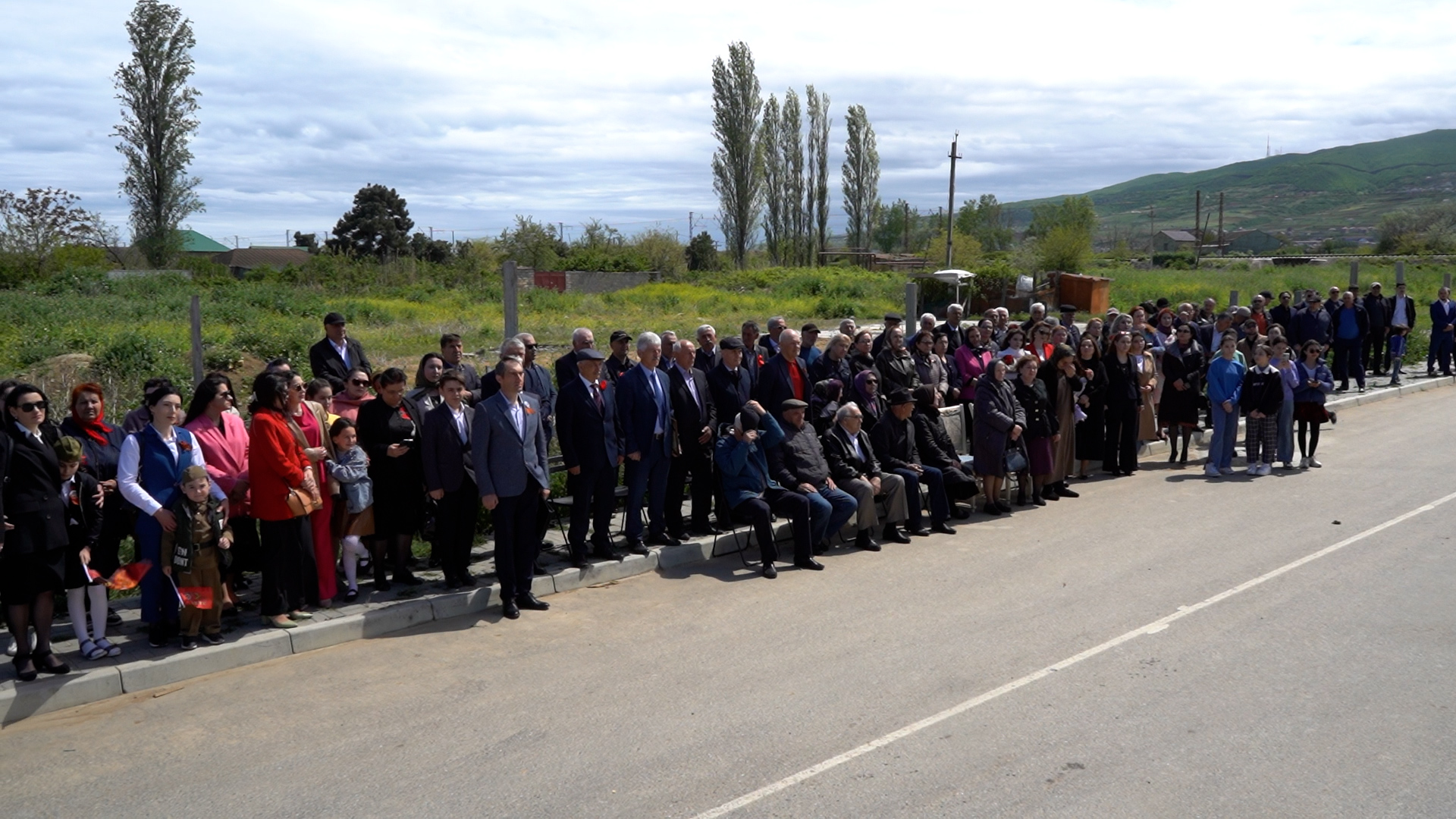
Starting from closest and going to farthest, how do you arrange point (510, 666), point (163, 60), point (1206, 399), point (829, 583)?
point (510, 666)
point (829, 583)
point (1206, 399)
point (163, 60)

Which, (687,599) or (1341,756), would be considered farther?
(687,599)

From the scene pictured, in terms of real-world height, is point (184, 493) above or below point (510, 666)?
above

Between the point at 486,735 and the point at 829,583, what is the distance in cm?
398

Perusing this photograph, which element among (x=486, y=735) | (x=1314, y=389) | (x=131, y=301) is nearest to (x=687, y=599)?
(x=486, y=735)

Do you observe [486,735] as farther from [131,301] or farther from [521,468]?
[131,301]

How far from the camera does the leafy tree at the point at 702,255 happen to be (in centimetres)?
6906

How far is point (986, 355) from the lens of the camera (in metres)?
14.0

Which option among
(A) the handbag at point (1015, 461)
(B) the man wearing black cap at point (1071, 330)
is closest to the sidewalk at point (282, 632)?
(A) the handbag at point (1015, 461)

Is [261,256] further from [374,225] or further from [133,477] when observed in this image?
[133,477]

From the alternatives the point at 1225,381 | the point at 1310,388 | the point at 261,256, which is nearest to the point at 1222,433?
the point at 1225,381

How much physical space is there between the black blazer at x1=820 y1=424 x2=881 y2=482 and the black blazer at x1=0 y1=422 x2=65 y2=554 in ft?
21.4

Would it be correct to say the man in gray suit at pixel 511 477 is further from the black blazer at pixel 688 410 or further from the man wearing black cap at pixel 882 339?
the man wearing black cap at pixel 882 339

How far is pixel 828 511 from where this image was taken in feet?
33.3

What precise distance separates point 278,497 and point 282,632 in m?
0.95
